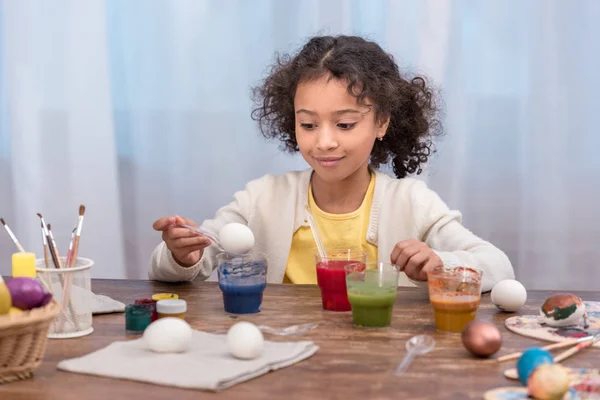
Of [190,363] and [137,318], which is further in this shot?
[137,318]

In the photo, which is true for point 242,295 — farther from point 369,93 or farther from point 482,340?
point 369,93

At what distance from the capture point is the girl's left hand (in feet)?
5.45

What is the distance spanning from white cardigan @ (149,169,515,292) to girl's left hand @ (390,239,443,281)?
0.81ft

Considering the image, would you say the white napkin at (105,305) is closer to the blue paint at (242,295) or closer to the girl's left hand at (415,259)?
the blue paint at (242,295)

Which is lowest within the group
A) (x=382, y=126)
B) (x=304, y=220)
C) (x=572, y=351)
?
(x=572, y=351)

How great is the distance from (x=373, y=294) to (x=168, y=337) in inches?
14.4

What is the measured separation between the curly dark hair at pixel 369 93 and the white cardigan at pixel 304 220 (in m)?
0.16

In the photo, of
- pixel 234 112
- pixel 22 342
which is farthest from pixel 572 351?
pixel 234 112

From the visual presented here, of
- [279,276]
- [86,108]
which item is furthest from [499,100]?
[86,108]

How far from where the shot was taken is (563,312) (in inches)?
56.3

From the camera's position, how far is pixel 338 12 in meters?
2.68

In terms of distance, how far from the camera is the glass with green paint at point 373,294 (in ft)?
4.70

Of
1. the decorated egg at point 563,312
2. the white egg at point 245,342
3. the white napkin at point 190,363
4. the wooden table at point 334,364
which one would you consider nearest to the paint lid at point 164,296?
the wooden table at point 334,364

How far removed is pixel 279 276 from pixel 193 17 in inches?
42.4
